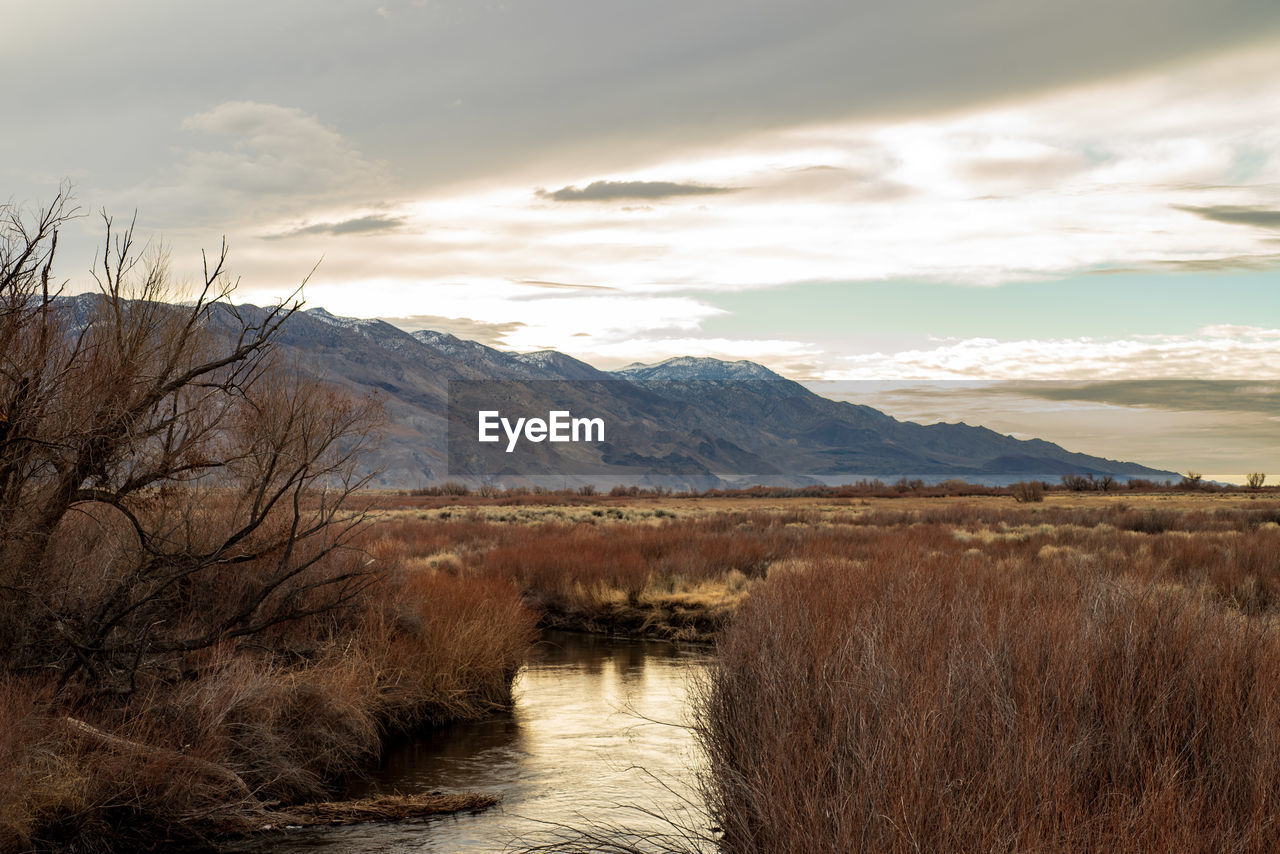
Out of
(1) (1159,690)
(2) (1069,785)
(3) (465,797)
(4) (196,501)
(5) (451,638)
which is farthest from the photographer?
(5) (451,638)

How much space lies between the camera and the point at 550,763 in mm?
11070

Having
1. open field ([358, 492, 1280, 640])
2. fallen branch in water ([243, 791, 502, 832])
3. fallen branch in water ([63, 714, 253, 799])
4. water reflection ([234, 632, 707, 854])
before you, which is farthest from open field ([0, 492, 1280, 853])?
open field ([358, 492, 1280, 640])

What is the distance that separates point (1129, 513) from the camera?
38.5 meters

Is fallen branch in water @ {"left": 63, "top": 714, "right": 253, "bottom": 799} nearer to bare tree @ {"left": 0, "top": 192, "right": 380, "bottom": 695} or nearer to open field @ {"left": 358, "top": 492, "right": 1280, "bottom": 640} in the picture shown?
bare tree @ {"left": 0, "top": 192, "right": 380, "bottom": 695}

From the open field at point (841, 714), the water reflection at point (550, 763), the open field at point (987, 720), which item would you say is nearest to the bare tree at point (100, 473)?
the open field at point (841, 714)

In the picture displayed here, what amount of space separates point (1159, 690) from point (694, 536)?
73.3ft

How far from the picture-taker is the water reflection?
8.88 metres

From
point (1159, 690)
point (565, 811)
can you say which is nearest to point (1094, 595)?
point (1159, 690)

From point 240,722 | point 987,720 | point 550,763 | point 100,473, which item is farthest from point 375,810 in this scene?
point 987,720

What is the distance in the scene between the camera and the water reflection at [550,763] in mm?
8883

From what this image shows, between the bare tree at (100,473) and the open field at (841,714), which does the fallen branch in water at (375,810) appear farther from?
the bare tree at (100,473)

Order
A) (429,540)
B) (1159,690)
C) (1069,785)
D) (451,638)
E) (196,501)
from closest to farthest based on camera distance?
1. (1069,785)
2. (1159,690)
3. (196,501)
4. (451,638)
5. (429,540)

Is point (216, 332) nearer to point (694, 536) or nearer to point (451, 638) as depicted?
point (451, 638)

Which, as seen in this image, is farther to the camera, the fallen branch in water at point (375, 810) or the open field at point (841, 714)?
the fallen branch in water at point (375, 810)
